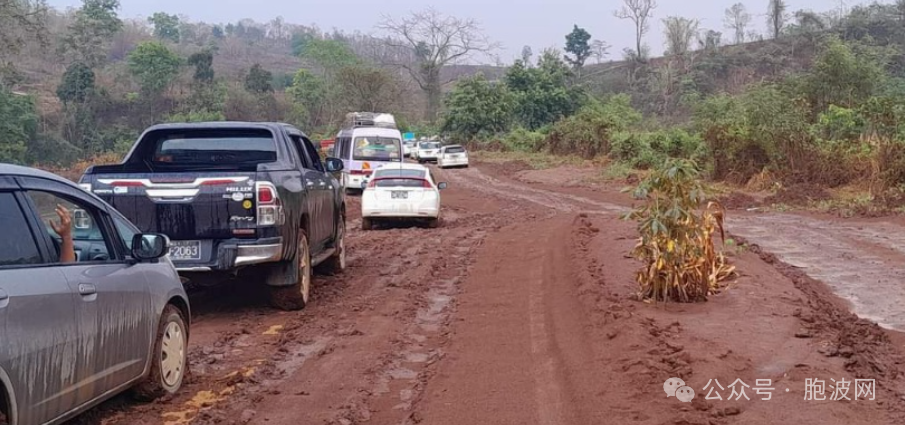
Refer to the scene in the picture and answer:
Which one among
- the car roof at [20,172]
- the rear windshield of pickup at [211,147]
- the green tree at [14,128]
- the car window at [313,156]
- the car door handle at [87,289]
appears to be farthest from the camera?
the green tree at [14,128]

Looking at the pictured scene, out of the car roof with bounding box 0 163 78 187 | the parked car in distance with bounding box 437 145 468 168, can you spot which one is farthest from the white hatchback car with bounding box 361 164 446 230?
the parked car in distance with bounding box 437 145 468 168

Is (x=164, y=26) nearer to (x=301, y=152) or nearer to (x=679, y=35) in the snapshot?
(x=679, y=35)

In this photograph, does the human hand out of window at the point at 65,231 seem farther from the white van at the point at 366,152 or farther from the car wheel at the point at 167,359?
the white van at the point at 366,152

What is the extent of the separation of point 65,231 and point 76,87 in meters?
45.1

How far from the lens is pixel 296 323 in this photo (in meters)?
9.05

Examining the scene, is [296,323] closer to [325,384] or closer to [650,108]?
[325,384]

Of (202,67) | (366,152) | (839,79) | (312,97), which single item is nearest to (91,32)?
(202,67)

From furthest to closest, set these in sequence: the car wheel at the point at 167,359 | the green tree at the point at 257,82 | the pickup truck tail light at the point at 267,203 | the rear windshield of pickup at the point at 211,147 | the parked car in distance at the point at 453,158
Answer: the green tree at the point at 257,82 < the parked car in distance at the point at 453,158 < the rear windshield of pickup at the point at 211,147 < the pickup truck tail light at the point at 267,203 < the car wheel at the point at 167,359

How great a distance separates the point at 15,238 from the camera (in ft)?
15.6

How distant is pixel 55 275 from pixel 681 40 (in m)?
77.5

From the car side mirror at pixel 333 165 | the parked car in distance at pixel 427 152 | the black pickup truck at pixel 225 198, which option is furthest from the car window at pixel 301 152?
the parked car in distance at pixel 427 152

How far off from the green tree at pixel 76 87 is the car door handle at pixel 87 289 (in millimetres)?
44677

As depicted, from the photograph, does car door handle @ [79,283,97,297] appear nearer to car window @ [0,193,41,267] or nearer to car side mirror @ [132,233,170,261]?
car window @ [0,193,41,267]

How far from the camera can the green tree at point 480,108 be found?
6431 cm
